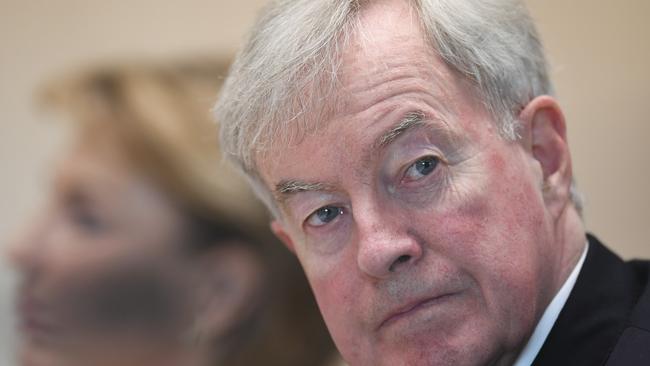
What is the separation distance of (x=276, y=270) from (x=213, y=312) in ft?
0.89

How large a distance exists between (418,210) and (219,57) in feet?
6.66

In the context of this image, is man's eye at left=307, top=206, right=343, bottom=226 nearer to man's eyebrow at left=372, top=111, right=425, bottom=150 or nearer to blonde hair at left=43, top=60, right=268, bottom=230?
man's eyebrow at left=372, top=111, right=425, bottom=150

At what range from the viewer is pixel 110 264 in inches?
139

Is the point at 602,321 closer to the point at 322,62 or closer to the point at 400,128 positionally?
the point at 400,128

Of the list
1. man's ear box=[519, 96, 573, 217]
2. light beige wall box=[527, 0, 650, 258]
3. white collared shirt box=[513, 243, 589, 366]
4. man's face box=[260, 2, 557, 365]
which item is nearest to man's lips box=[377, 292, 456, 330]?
man's face box=[260, 2, 557, 365]

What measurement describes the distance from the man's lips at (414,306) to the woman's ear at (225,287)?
1468 mm

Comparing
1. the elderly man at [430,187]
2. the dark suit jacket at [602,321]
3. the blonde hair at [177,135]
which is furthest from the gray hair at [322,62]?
the blonde hair at [177,135]

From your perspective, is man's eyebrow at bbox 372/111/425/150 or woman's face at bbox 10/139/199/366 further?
woman's face at bbox 10/139/199/366

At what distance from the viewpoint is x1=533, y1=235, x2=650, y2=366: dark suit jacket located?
2.01m

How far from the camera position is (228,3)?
4.75 m

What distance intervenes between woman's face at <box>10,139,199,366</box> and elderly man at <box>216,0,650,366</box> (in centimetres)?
130

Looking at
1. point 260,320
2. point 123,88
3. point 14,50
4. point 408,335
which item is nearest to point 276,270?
point 260,320


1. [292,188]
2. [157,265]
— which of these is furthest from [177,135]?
[292,188]

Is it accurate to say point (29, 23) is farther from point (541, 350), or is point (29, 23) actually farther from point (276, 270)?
point (541, 350)
